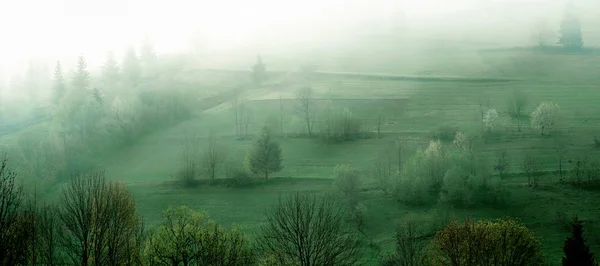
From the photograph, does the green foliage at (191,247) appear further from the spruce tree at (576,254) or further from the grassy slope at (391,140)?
the spruce tree at (576,254)

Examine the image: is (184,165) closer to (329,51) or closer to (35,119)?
(35,119)

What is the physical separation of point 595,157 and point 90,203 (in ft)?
200

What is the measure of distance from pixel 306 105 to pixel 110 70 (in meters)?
55.2

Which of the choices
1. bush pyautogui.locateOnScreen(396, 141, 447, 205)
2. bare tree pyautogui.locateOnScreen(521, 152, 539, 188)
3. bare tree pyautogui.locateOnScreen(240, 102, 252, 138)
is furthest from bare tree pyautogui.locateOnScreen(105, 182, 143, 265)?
bare tree pyautogui.locateOnScreen(240, 102, 252, 138)

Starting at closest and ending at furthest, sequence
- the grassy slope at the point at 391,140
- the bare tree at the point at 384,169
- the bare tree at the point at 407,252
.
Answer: the bare tree at the point at 407,252, the grassy slope at the point at 391,140, the bare tree at the point at 384,169

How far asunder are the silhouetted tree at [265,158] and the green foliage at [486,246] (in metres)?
34.3

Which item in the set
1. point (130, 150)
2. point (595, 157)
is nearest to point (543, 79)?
point (595, 157)

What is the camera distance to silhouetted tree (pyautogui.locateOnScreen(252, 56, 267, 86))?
121188 mm

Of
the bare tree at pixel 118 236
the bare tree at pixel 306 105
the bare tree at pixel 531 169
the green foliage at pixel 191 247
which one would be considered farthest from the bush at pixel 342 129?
the bare tree at pixel 118 236

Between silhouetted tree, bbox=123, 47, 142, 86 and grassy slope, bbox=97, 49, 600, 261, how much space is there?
30.9 metres

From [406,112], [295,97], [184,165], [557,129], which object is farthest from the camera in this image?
[295,97]

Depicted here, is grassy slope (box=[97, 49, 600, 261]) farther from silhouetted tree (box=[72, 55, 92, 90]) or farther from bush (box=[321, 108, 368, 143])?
silhouetted tree (box=[72, 55, 92, 90])

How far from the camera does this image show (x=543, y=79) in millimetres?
104625

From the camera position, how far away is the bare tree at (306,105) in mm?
90562
